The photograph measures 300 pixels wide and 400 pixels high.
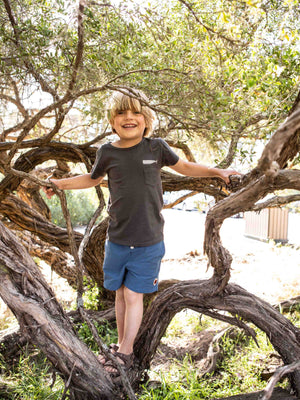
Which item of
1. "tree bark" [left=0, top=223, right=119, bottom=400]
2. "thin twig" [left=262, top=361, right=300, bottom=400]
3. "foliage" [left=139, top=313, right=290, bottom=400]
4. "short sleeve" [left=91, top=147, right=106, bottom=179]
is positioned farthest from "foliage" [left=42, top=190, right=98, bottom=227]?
"thin twig" [left=262, top=361, right=300, bottom=400]

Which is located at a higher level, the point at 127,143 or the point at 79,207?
the point at 127,143

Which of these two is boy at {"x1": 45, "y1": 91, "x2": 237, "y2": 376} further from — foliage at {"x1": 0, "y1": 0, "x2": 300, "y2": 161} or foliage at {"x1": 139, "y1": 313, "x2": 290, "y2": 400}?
foliage at {"x1": 139, "y1": 313, "x2": 290, "y2": 400}

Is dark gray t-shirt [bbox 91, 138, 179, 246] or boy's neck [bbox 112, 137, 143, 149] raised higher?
boy's neck [bbox 112, 137, 143, 149]

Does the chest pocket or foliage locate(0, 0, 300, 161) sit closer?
the chest pocket

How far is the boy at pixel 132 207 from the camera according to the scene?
97.0 inches

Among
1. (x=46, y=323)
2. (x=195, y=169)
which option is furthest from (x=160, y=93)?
(x=46, y=323)

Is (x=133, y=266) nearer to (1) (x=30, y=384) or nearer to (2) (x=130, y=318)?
(2) (x=130, y=318)

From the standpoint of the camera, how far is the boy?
2463 millimetres

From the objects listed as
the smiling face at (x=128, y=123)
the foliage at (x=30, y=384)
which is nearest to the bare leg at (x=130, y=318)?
the foliage at (x=30, y=384)

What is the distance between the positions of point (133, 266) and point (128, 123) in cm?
87

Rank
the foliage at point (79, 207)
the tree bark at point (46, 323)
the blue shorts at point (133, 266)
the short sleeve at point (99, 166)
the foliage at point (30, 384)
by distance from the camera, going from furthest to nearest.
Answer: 1. the foliage at point (79, 207)
2. the foliage at point (30, 384)
3. the short sleeve at point (99, 166)
4. the blue shorts at point (133, 266)
5. the tree bark at point (46, 323)

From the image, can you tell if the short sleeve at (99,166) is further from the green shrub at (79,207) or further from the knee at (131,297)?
the green shrub at (79,207)

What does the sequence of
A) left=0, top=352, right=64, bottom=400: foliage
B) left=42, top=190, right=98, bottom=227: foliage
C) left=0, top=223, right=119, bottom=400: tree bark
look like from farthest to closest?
left=42, top=190, right=98, bottom=227: foliage
left=0, top=352, right=64, bottom=400: foliage
left=0, top=223, right=119, bottom=400: tree bark

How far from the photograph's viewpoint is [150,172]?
2512 mm
